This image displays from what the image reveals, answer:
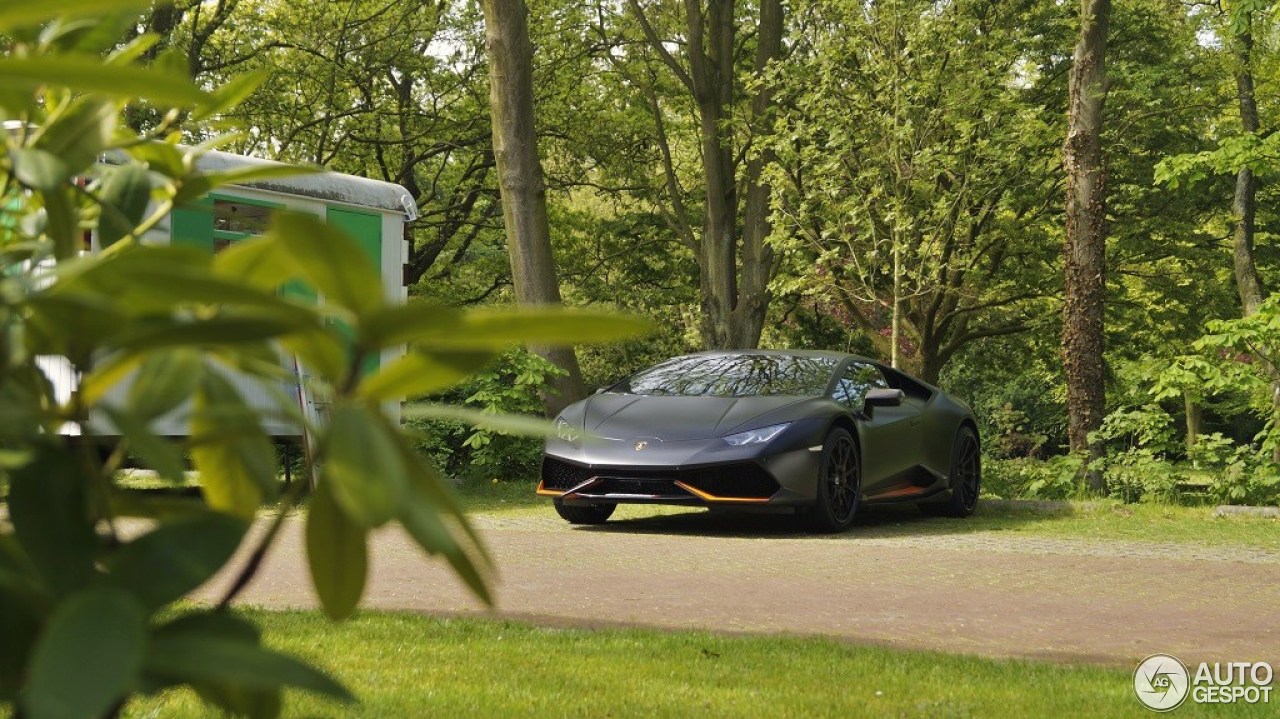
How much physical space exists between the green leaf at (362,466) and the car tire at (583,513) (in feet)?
32.3

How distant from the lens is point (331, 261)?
0.80m

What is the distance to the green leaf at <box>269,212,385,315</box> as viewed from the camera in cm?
79

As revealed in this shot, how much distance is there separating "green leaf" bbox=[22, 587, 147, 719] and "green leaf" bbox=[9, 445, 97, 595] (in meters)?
0.09

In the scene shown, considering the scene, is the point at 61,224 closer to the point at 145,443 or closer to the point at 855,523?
the point at 145,443

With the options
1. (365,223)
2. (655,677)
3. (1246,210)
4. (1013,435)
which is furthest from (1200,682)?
(1013,435)

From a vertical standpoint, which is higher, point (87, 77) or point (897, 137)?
point (897, 137)

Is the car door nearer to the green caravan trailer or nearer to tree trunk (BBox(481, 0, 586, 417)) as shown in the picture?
the green caravan trailer

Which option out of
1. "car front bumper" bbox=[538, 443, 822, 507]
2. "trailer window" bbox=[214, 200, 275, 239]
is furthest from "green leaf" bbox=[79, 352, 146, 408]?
"trailer window" bbox=[214, 200, 275, 239]

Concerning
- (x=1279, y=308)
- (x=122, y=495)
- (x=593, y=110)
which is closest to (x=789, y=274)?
(x=593, y=110)

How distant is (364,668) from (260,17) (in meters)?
24.6

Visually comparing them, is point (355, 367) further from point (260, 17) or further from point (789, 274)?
point (260, 17)

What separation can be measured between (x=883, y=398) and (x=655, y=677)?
21.0 feet

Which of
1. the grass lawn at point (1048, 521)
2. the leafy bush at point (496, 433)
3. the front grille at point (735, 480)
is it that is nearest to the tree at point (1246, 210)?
the grass lawn at point (1048, 521)

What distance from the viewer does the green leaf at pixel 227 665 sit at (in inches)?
31.1
